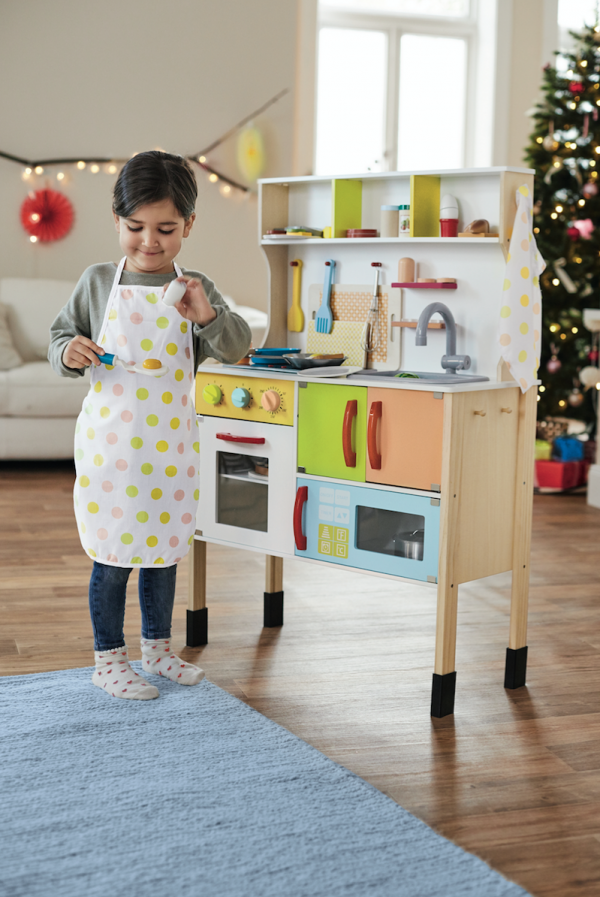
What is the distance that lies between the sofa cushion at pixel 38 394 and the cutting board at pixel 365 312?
237 cm

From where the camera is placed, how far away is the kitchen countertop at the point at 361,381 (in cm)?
205

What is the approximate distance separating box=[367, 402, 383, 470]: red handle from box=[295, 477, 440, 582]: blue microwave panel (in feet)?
0.23

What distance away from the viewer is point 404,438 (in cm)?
211

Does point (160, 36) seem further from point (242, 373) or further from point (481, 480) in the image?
point (481, 480)

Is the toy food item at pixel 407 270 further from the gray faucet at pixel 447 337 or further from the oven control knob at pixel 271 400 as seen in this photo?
the oven control knob at pixel 271 400

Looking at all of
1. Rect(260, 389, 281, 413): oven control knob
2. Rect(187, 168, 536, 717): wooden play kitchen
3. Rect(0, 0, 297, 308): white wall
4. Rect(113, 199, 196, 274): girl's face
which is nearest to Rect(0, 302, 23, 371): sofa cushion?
Rect(0, 0, 297, 308): white wall

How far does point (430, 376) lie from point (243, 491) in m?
0.54

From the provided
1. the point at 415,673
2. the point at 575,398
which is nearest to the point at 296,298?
the point at 415,673

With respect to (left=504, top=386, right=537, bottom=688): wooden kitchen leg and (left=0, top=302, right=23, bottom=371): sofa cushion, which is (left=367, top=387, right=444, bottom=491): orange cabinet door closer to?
(left=504, top=386, right=537, bottom=688): wooden kitchen leg

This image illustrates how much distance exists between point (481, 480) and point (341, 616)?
797 millimetres

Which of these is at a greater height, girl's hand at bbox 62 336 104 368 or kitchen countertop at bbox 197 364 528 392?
girl's hand at bbox 62 336 104 368

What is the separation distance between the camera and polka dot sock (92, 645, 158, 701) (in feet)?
6.88

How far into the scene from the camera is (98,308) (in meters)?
2.07

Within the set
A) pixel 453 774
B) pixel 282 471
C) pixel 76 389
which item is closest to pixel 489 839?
pixel 453 774
